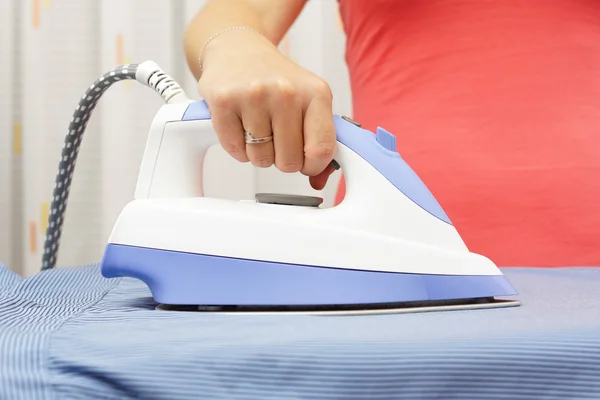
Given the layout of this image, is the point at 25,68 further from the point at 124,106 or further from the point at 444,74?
the point at 444,74

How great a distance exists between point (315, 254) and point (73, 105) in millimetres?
1064

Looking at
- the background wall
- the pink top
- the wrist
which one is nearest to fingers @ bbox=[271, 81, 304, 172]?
the wrist

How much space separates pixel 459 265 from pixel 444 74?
453mm

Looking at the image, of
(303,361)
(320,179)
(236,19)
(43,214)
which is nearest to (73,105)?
(43,214)

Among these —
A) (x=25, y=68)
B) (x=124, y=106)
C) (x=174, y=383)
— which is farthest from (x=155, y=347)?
(x=25, y=68)

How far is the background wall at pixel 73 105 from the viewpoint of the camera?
4.54 ft

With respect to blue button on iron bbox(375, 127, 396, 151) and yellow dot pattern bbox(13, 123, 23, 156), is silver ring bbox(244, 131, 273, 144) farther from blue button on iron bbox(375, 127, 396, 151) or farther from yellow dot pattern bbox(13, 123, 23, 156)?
yellow dot pattern bbox(13, 123, 23, 156)

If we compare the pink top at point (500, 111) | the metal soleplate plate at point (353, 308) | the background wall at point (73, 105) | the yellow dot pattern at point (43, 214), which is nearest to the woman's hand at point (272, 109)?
the metal soleplate plate at point (353, 308)

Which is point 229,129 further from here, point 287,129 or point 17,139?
point 17,139

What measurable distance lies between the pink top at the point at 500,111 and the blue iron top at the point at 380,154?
0.90ft

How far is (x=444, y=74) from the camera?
935 mm

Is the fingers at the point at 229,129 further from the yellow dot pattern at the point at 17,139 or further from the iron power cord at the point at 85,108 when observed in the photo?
the yellow dot pattern at the point at 17,139

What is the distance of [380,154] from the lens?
2.00ft

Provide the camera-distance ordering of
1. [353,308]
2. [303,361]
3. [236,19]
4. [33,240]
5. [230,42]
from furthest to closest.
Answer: [33,240] < [236,19] < [230,42] < [353,308] < [303,361]
